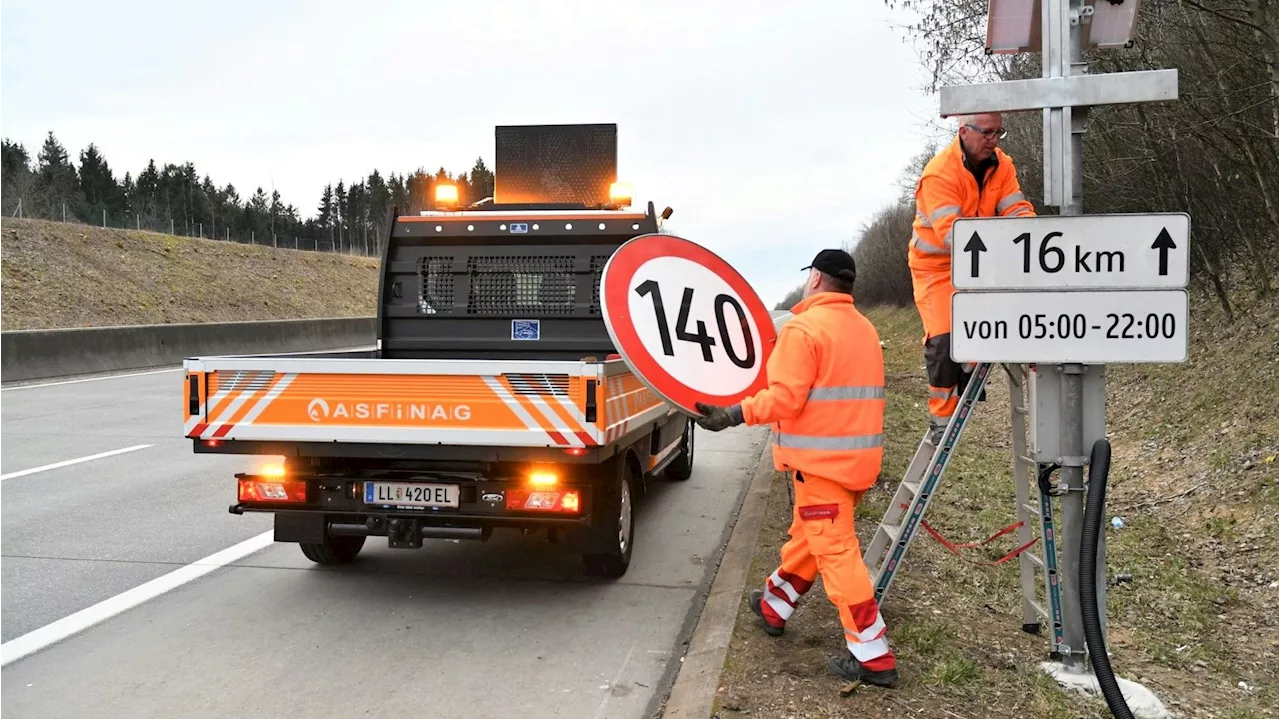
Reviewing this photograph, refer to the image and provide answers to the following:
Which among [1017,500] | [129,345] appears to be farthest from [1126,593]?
[129,345]

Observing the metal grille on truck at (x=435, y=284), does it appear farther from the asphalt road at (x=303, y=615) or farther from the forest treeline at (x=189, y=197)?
the forest treeline at (x=189, y=197)

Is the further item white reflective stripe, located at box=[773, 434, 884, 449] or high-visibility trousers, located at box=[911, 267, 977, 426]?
high-visibility trousers, located at box=[911, 267, 977, 426]

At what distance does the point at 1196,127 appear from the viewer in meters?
9.33

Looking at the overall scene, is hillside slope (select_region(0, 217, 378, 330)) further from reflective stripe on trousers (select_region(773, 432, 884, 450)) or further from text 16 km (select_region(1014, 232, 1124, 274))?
text 16 km (select_region(1014, 232, 1124, 274))

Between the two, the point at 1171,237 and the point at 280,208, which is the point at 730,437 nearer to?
the point at 1171,237

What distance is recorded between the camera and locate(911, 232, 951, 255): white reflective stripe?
4.16 m

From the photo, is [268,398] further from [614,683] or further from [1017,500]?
[1017,500]

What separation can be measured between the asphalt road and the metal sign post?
6.73 feet

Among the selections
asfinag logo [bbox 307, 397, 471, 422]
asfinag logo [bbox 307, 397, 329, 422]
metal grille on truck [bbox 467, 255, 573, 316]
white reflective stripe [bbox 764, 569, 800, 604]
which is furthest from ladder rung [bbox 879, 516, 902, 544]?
metal grille on truck [bbox 467, 255, 573, 316]

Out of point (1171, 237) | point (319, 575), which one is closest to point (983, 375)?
point (1171, 237)

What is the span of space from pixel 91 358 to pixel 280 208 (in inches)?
3618

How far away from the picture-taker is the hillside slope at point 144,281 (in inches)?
995

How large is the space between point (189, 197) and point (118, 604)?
92.8 meters

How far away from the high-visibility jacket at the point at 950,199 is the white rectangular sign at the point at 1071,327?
1.86 feet
